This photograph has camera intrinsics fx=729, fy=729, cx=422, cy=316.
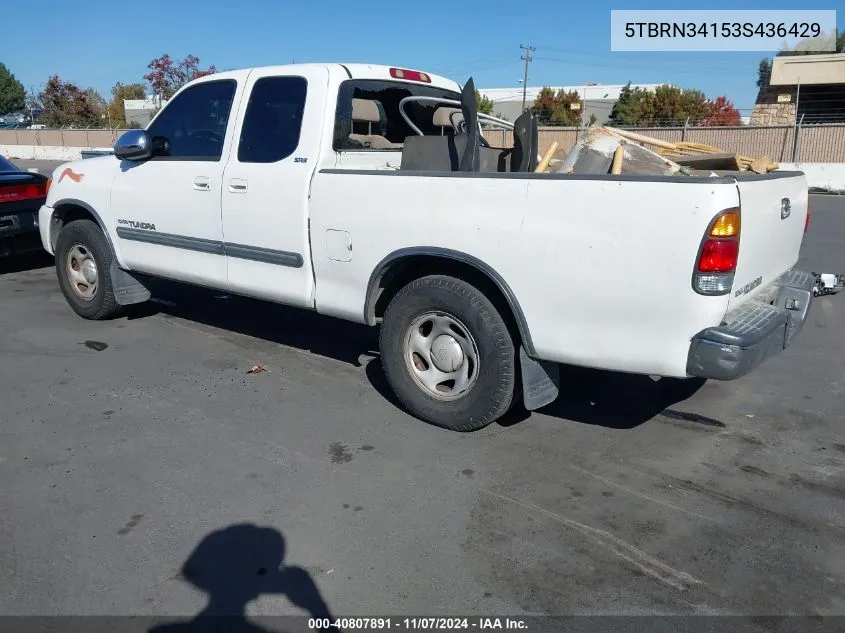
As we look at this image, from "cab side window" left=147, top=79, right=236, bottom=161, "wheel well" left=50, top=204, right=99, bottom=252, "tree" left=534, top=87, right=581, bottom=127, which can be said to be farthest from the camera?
"tree" left=534, top=87, right=581, bottom=127

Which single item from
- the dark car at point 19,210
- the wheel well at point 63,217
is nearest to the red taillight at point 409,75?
the wheel well at point 63,217

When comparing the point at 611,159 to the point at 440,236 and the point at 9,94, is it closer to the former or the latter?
the point at 440,236

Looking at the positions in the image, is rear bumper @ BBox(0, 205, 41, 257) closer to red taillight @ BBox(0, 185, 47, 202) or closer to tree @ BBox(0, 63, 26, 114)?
red taillight @ BBox(0, 185, 47, 202)

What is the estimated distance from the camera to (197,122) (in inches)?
214

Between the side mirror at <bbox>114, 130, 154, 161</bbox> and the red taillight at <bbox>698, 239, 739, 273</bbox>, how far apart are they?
4110 millimetres

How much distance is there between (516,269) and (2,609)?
267 centimetres

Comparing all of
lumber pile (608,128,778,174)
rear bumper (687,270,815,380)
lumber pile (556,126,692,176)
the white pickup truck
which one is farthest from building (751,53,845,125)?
rear bumper (687,270,815,380)

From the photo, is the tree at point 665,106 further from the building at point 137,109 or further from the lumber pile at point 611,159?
the lumber pile at point 611,159

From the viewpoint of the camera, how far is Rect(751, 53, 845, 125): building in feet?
121

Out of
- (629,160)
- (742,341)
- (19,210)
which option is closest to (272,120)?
(629,160)

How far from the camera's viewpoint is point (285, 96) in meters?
4.88

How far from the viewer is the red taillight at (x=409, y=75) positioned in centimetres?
533

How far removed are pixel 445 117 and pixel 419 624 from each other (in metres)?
4.01

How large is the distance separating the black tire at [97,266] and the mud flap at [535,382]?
12.7 ft
